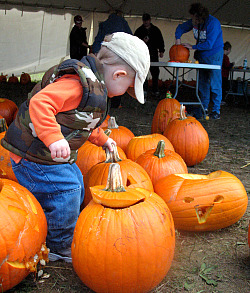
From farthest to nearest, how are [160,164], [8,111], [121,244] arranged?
[8,111] → [160,164] → [121,244]

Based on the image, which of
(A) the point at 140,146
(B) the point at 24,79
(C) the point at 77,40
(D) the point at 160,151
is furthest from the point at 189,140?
(B) the point at 24,79

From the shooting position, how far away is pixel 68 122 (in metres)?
1.89

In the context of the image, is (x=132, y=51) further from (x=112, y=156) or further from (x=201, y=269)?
(x=201, y=269)

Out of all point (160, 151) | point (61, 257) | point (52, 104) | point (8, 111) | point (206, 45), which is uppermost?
point (206, 45)

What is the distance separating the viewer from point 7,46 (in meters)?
12.7

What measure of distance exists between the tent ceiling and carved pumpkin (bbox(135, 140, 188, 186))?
972cm

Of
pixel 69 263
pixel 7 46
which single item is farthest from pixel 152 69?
→ pixel 69 263

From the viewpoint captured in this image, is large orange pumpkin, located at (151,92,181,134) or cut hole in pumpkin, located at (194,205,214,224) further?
large orange pumpkin, located at (151,92,181,134)

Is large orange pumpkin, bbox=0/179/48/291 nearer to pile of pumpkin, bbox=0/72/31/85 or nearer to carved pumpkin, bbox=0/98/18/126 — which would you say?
carved pumpkin, bbox=0/98/18/126

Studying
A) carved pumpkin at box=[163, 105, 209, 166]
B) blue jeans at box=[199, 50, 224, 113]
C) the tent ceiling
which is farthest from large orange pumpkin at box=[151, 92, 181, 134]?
the tent ceiling

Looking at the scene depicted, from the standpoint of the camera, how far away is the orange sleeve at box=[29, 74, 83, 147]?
1.66 m

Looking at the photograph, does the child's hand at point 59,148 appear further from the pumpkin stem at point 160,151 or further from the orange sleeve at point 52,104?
the pumpkin stem at point 160,151

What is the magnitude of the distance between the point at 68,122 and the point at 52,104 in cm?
20

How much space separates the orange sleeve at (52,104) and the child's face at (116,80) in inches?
7.8
